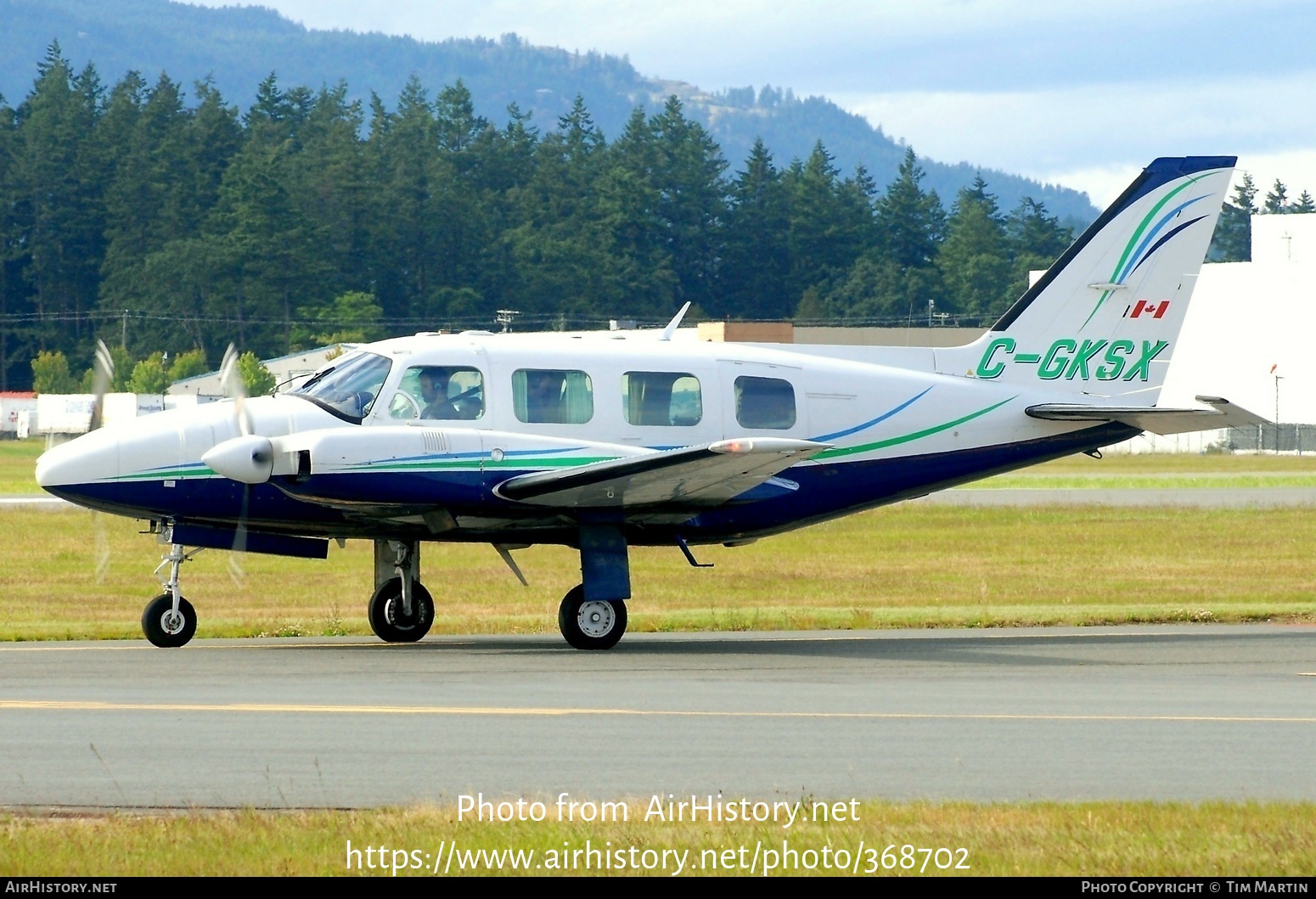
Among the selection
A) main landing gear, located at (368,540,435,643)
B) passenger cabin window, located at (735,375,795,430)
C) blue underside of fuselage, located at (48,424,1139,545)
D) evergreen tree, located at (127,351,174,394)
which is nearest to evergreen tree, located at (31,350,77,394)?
evergreen tree, located at (127,351,174,394)

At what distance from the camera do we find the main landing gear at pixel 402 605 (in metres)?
18.8

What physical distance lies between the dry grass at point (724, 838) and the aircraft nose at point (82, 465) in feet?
28.6

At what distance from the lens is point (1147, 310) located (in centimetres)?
2070

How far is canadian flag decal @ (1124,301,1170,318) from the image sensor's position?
20.6m

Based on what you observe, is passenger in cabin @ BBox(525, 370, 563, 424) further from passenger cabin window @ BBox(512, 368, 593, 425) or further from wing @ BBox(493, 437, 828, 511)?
wing @ BBox(493, 437, 828, 511)

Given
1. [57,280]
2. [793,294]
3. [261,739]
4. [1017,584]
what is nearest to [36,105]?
[57,280]

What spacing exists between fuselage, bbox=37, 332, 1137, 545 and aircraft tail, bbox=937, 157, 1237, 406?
427mm

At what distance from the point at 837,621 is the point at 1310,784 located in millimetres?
11313

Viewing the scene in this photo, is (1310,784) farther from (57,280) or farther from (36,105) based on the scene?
Result: (36,105)

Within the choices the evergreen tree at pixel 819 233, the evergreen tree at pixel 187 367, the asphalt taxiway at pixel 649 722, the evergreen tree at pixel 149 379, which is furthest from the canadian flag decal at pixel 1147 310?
the evergreen tree at pixel 819 233

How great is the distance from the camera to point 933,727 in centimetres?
1183

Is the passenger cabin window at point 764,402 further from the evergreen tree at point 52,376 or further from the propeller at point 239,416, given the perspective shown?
the evergreen tree at point 52,376

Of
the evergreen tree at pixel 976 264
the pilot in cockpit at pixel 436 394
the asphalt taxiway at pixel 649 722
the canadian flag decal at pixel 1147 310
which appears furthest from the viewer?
the evergreen tree at pixel 976 264

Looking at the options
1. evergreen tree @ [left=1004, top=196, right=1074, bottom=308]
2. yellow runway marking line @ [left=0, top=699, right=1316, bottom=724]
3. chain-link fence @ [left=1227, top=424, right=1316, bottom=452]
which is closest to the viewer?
yellow runway marking line @ [left=0, top=699, right=1316, bottom=724]
